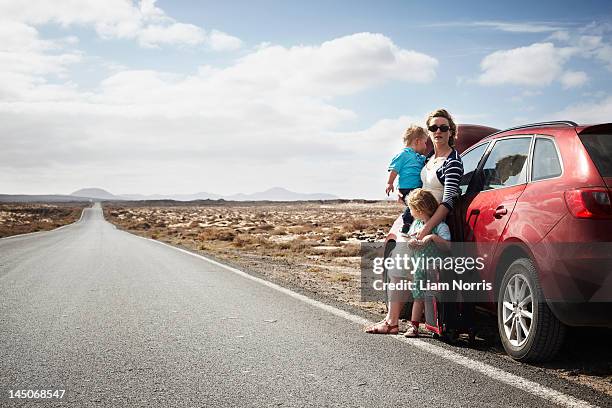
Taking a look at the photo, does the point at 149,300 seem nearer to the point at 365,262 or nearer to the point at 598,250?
the point at 598,250

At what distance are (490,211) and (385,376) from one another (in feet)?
6.28

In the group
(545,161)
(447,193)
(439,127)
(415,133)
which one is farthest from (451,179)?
(545,161)

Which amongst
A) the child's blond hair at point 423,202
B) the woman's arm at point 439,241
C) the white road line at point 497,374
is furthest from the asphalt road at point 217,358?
the child's blond hair at point 423,202

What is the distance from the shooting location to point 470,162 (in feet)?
20.6

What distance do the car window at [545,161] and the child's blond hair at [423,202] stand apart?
96 centimetres

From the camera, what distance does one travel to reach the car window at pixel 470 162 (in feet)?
19.7

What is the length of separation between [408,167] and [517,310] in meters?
1.88

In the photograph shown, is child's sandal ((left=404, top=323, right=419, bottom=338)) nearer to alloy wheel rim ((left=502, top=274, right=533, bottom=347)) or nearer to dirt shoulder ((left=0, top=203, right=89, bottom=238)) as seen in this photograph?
alloy wheel rim ((left=502, top=274, right=533, bottom=347))

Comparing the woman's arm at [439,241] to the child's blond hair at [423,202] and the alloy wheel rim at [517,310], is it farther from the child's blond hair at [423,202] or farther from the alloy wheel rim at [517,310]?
the alloy wheel rim at [517,310]

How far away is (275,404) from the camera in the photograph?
3.50 m

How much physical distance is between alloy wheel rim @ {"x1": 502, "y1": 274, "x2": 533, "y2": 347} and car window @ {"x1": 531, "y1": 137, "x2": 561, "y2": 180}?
2.89 feet

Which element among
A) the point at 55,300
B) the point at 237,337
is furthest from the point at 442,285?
the point at 55,300

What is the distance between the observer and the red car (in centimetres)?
382

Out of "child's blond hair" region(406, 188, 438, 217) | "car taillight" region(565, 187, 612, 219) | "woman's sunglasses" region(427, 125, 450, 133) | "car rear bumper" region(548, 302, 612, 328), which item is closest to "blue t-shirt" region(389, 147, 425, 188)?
"woman's sunglasses" region(427, 125, 450, 133)
